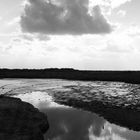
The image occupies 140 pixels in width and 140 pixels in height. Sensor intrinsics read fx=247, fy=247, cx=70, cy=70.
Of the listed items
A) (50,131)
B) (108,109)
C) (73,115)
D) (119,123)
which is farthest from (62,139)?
(108,109)

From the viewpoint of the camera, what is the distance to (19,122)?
16.5m

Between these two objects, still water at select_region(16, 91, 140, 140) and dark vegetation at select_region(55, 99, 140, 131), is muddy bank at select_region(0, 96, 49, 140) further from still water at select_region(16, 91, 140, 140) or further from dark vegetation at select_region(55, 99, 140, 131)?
dark vegetation at select_region(55, 99, 140, 131)

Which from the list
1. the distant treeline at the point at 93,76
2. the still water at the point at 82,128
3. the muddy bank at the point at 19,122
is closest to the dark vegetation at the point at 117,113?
the still water at the point at 82,128

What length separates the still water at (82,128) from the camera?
1864cm

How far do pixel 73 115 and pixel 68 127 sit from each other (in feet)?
14.3

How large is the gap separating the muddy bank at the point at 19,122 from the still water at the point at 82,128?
156 cm

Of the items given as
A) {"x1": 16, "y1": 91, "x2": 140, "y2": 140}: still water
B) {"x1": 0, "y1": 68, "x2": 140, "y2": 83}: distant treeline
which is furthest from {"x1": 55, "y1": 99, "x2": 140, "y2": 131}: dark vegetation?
{"x1": 0, "y1": 68, "x2": 140, "y2": 83}: distant treeline

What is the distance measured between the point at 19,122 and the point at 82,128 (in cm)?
664

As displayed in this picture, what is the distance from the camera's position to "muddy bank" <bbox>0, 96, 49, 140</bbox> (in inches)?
562

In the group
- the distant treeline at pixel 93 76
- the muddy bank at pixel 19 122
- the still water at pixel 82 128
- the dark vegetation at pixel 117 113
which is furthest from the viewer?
the distant treeline at pixel 93 76

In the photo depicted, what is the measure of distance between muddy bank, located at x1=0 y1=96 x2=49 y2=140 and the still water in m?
1.56

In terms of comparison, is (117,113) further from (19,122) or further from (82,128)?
(19,122)

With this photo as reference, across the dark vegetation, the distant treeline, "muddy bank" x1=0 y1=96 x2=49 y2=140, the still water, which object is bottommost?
the still water

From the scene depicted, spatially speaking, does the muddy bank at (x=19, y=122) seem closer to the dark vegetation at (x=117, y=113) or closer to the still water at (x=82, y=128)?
the still water at (x=82, y=128)
